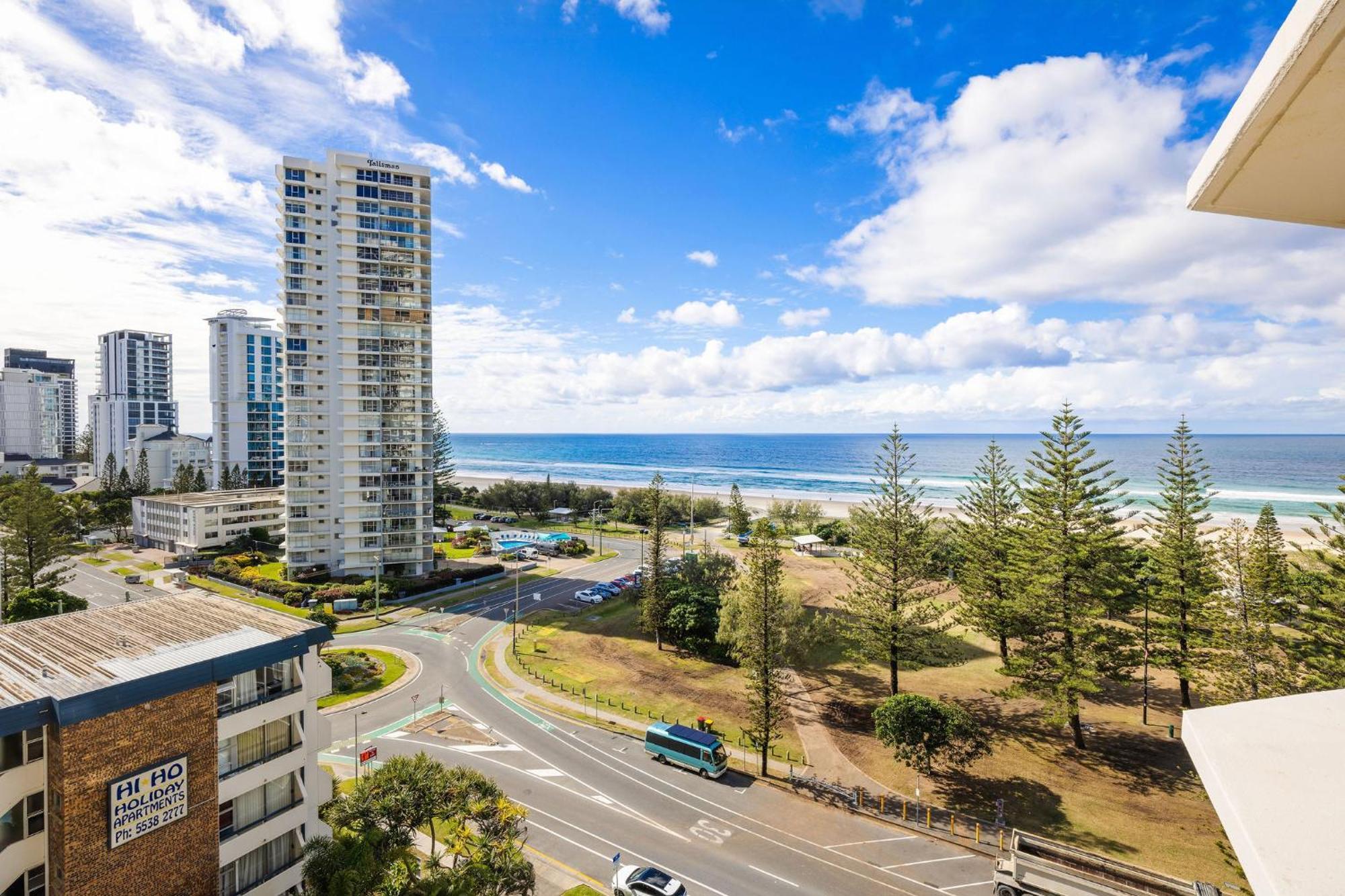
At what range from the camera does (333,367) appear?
183ft

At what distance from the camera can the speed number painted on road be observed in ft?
71.2

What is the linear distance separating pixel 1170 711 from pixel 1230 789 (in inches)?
1465

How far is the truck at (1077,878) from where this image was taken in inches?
677

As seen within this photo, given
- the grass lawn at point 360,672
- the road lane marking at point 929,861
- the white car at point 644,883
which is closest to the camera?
the white car at point 644,883

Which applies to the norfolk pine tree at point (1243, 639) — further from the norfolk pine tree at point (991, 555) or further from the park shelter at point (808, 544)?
the park shelter at point (808, 544)

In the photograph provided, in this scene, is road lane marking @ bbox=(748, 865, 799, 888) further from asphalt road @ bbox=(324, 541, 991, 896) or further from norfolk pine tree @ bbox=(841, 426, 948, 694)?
norfolk pine tree @ bbox=(841, 426, 948, 694)

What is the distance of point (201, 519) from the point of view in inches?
2395

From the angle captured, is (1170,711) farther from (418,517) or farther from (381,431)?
(381,431)

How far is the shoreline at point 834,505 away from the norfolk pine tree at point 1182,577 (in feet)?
95.1

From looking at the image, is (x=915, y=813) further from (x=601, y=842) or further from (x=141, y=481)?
(x=141, y=481)

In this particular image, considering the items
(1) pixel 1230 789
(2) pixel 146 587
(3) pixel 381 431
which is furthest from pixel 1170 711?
(2) pixel 146 587

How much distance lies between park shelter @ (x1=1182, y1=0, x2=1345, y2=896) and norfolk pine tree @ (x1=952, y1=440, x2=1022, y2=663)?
3017 centimetres

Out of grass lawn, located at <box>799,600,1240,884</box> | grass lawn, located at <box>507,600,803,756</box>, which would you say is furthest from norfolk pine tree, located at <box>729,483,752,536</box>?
grass lawn, located at <box>799,600,1240,884</box>

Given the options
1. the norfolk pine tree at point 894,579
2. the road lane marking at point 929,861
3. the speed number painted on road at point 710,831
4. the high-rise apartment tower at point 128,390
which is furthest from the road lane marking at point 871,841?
the high-rise apartment tower at point 128,390
